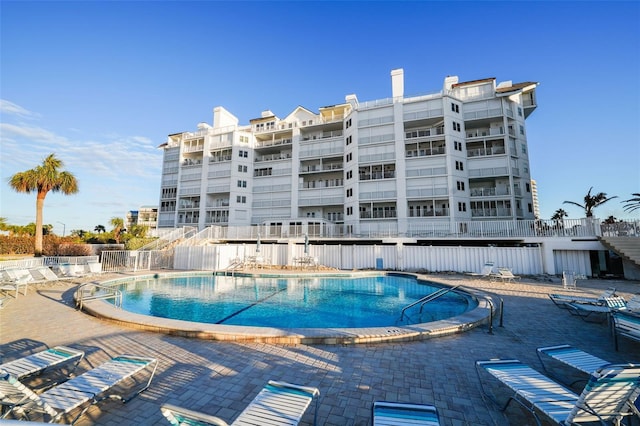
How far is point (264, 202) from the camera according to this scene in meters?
Result: 40.6

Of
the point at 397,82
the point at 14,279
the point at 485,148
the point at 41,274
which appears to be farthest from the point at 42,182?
the point at 485,148

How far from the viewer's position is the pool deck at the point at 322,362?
3496 millimetres

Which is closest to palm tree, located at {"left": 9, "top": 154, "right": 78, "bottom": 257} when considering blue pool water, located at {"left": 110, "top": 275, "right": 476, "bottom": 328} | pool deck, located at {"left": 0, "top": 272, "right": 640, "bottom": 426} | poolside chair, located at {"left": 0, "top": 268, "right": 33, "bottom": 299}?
poolside chair, located at {"left": 0, "top": 268, "right": 33, "bottom": 299}

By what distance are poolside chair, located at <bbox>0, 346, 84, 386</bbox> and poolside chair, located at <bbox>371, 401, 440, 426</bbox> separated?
4.61 m

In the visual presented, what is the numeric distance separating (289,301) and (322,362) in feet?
22.7

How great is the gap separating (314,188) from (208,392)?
35.1m

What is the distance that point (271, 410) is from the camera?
2.84 metres

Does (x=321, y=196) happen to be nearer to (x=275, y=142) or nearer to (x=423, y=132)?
Result: (x=275, y=142)

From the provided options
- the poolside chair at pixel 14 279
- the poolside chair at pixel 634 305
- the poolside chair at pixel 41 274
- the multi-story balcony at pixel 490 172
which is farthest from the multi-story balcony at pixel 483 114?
the poolside chair at pixel 14 279

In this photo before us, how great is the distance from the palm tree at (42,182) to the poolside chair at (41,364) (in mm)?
28323

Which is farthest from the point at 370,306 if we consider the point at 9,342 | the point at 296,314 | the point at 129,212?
the point at 129,212

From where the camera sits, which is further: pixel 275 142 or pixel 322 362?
pixel 275 142

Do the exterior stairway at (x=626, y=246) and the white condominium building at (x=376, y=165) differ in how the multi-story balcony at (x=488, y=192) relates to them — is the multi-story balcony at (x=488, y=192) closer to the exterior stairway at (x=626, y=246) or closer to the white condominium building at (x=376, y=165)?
the white condominium building at (x=376, y=165)

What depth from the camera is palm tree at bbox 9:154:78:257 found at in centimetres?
2556
